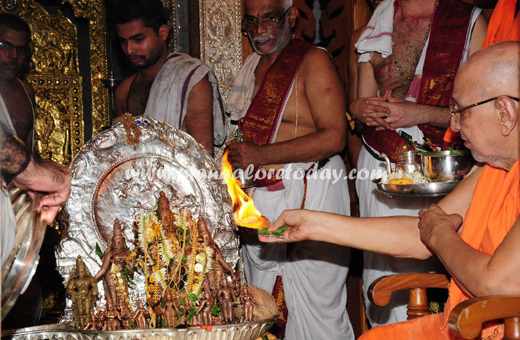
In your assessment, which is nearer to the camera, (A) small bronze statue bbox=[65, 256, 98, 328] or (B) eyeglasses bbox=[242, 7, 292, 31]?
(A) small bronze statue bbox=[65, 256, 98, 328]

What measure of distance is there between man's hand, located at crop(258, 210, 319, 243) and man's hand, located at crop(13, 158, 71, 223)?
2.81 feet

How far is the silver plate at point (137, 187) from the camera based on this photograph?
3273 mm

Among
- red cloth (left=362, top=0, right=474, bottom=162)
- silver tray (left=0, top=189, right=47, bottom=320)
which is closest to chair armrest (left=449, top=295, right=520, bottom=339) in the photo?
silver tray (left=0, top=189, right=47, bottom=320)

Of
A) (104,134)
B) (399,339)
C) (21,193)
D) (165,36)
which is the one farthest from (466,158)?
(165,36)

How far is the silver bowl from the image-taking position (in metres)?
3.30

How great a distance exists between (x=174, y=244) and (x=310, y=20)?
10.3ft

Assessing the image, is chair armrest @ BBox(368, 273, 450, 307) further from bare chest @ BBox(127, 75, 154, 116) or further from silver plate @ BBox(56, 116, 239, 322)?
bare chest @ BBox(127, 75, 154, 116)

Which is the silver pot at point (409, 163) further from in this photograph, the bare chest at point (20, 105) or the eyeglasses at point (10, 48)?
the eyeglasses at point (10, 48)

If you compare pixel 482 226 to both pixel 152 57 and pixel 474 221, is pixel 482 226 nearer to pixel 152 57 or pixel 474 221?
pixel 474 221

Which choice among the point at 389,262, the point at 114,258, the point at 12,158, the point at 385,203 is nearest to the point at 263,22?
the point at 385,203

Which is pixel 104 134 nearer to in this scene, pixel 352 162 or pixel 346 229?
pixel 346 229

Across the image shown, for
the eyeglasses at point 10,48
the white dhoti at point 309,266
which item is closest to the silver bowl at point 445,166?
the white dhoti at point 309,266

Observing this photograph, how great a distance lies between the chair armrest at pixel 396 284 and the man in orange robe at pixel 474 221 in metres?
0.12

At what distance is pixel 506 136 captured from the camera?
242 centimetres
